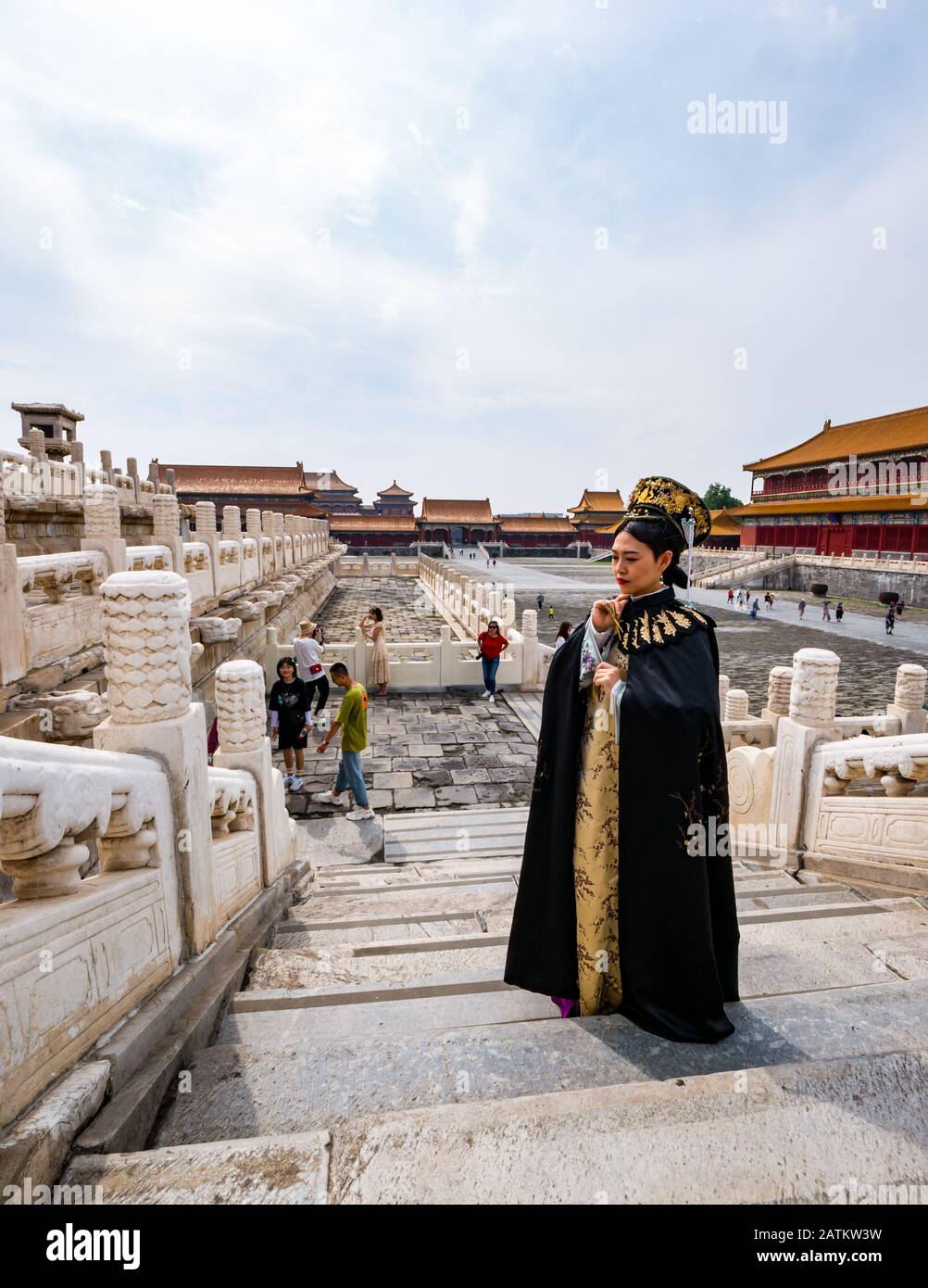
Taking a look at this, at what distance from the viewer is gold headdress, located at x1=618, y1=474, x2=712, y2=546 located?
6.89ft

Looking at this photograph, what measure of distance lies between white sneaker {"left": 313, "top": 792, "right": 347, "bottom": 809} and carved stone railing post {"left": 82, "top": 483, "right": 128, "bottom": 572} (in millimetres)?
2722

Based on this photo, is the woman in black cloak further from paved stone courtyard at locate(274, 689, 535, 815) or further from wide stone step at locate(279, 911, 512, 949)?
paved stone courtyard at locate(274, 689, 535, 815)

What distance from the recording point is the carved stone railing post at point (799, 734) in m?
3.38

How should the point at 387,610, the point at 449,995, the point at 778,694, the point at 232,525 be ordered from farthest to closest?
the point at 387,610
the point at 232,525
the point at 778,694
the point at 449,995

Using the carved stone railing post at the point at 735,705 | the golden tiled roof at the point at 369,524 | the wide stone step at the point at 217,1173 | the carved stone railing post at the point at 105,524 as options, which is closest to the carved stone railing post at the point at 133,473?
the carved stone railing post at the point at 105,524

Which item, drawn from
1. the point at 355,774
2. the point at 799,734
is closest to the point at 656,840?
the point at 799,734

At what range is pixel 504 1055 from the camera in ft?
5.80

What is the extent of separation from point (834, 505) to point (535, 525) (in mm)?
29674

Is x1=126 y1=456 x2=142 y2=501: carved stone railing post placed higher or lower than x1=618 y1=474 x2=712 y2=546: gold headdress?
higher

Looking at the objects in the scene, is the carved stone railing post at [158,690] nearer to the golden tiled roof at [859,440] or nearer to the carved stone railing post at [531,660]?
the carved stone railing post at [531,660]

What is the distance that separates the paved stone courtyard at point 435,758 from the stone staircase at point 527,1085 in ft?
10.9

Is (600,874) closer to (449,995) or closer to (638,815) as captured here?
(638,815)

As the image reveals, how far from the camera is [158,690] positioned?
2.08 metres

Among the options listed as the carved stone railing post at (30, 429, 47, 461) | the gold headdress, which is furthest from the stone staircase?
the carved stone railing post at (30, 429, 47, 461)
